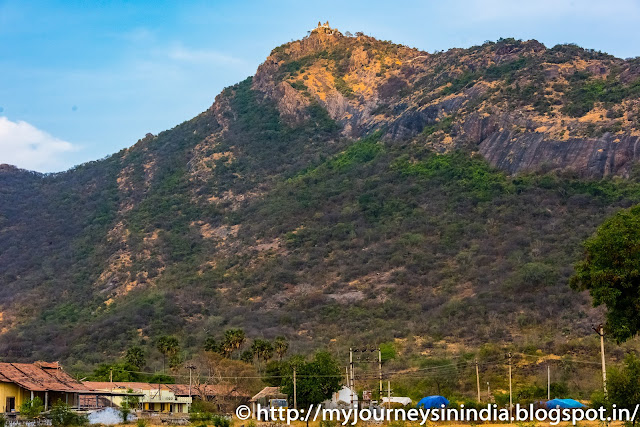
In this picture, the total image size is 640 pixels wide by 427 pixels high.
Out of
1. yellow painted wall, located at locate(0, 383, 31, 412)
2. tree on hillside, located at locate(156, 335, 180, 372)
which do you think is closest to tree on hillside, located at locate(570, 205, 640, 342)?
yellow painted wall, located at locate(0, 383, 31, 412)

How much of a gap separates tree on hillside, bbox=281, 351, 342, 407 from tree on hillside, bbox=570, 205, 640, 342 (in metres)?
26.1

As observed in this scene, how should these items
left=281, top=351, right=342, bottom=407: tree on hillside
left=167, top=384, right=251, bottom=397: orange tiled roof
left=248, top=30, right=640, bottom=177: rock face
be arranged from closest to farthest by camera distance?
left=281, top=351, right=342, bottom=407: tree on hillside < left=167, top=384, right=251, bottom=397: orange tiled roof < left=248, top=30, right=640, bottom=177: rock face

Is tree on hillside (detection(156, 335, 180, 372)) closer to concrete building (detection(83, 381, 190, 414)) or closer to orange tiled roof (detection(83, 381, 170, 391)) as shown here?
orange tiled roof (detection(83, 381, 170, 391))

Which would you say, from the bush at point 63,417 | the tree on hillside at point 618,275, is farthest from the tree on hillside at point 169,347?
→ the tree on hillside at point 618,275

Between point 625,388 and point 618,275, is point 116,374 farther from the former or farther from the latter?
point 618,275

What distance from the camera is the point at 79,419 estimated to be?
52281 millimetres

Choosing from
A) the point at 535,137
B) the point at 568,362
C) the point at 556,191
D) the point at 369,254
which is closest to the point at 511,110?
the point at 535,137

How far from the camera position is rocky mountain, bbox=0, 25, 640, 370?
348 feet

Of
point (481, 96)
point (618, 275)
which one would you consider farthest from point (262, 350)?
point (481, 96)

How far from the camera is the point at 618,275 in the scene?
139 ft

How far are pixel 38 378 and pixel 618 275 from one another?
35496 millimetres

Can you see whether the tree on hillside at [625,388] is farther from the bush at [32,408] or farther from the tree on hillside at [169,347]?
the tree on hillside at [169,347]

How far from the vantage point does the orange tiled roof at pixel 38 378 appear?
54.6 metres

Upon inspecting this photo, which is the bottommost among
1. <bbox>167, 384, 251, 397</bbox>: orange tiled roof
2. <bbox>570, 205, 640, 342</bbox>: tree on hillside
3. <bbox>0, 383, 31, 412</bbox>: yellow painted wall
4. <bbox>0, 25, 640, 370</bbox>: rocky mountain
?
<bbox>0, 383, 31, 412</bbox>: yellow painted wall
